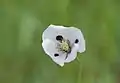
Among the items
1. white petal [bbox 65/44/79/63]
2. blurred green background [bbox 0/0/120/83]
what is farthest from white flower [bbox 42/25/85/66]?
blurred green background [bbox 0/0/120/83]

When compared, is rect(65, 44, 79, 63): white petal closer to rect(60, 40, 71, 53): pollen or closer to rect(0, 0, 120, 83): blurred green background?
rect(60, 40, 71, 53): pollen
